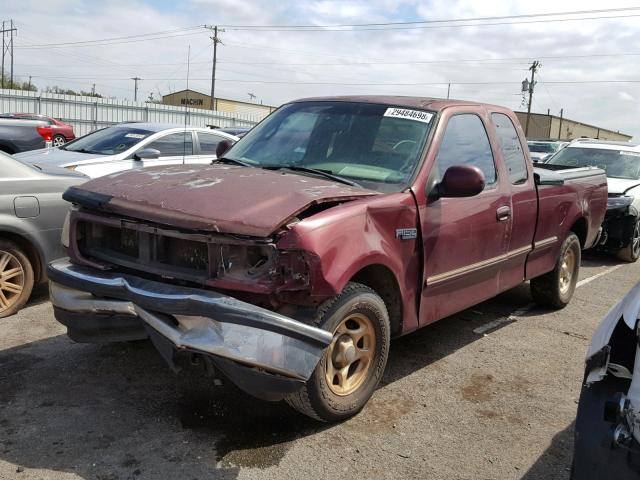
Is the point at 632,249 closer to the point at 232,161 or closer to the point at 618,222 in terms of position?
the point at 618,222

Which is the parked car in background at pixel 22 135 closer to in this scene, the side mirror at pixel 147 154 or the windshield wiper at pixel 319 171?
the side mirror at pixel 147 154

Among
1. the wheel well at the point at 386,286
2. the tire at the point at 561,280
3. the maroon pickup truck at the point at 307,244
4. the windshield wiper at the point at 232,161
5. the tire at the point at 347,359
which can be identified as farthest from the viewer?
the tire at the point at 561,280

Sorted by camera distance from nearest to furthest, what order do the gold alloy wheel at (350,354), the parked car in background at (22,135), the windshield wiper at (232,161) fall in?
1. the gold alloy wheel at (350,354)
2. the windshield wiper at (232,161)
3. the parked car in background at (22,135)

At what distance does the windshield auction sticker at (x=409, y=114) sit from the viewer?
430 cm

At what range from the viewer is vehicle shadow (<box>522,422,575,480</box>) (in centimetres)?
320

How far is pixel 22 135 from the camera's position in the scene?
1430 cm

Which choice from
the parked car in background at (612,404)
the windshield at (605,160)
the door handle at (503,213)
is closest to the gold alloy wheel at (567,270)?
the door handle at (503,213)

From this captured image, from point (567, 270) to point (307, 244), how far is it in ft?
14.2

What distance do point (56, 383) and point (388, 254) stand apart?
7.42 feet

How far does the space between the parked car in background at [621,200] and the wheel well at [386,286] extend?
5628 mm

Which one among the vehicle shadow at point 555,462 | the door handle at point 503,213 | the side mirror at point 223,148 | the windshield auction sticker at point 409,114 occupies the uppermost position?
the windshield auction sticker at point 409,114

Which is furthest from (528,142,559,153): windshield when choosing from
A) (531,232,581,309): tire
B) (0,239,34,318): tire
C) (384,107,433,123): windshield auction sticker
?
(0,239,34,318): tire

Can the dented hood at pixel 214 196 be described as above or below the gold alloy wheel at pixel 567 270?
above

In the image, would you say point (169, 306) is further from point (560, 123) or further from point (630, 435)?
point (560, 123)
